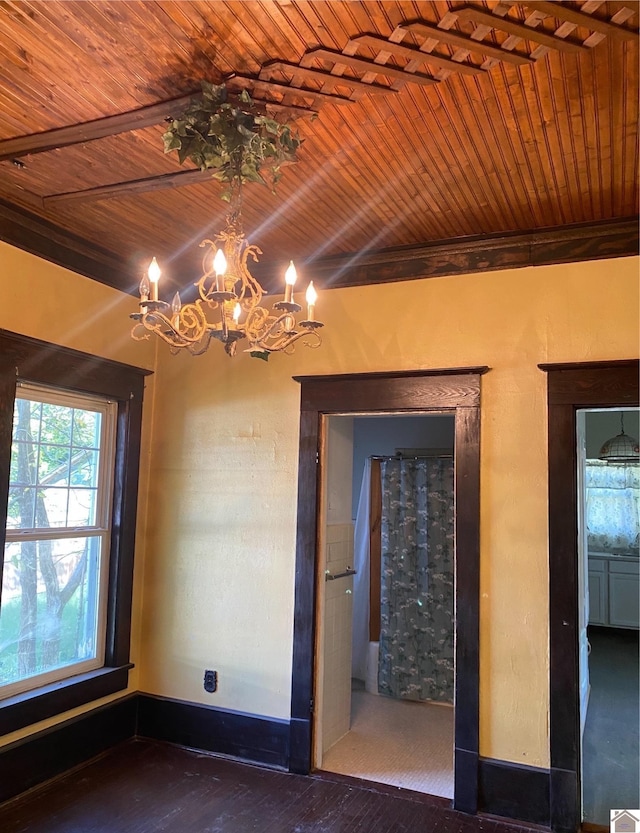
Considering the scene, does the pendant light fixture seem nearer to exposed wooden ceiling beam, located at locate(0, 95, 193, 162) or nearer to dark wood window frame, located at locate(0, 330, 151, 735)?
dark wood window frame, located at locate(0, 330, 151, 735)

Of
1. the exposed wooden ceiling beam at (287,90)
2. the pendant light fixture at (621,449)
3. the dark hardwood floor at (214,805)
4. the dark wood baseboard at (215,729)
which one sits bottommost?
the dark hardwood floor at (214,805)

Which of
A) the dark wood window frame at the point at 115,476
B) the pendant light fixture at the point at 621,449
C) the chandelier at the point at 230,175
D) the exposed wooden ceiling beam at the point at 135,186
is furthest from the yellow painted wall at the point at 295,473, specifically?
the pendant light fixture at the point at 621,449

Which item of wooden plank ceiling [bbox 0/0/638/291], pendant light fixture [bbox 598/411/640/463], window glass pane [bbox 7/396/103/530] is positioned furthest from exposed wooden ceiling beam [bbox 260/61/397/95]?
pendant light fixture [bbox 598/411/640/463]

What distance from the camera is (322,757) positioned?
3.61 m

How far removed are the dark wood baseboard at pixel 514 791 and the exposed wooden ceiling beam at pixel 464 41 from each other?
122 inches

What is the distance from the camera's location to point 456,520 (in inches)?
131

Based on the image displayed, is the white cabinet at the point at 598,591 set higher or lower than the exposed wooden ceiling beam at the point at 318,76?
lower

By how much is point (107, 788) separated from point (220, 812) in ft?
2.18

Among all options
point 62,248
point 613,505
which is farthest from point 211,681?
point 613,505

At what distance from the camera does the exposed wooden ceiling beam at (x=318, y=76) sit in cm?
210

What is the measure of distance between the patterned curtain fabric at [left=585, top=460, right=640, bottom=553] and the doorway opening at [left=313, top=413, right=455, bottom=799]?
10.3ft

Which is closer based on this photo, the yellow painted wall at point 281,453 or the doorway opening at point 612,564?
the yellow painted wall at point 281,453

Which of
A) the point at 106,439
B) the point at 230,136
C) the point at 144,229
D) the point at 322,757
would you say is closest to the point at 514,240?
the point at 230,136

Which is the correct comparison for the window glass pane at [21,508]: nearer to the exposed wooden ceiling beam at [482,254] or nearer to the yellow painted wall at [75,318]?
the yellow painted wall at [75,318]
